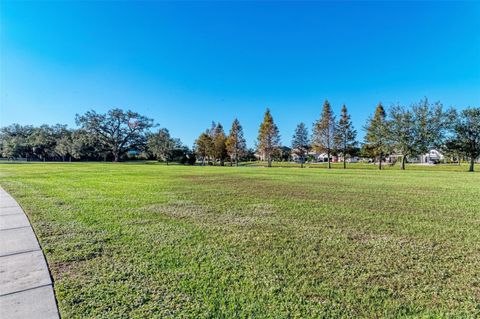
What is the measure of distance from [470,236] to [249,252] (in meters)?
3.47

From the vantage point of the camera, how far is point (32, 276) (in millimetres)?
2451

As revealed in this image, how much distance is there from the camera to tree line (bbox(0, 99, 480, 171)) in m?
29.2

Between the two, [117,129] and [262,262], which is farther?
[117,129]

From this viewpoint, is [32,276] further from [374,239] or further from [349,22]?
[349,22]

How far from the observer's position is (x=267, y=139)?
43.0 metres

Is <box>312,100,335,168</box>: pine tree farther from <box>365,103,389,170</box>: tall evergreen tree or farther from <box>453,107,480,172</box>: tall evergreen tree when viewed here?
<box>453,107,480,172</box>: tall evergreen tree

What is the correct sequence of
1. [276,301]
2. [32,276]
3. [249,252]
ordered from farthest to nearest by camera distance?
[249,252] → [32,276] → [276,301]

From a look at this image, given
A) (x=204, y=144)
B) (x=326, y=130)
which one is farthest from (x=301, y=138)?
(x=204, y=144)

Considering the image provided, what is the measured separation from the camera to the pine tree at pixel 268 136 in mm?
42719

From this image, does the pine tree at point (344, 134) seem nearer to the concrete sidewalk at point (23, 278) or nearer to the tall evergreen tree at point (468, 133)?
the tall evergreen tree at point (468, 133)

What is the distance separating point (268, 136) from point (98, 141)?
38.4 metres

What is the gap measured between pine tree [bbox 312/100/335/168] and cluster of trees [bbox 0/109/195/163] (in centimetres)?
2418

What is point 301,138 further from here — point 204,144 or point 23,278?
point 23,278

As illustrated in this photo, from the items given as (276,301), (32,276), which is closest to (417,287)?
(276,301)
